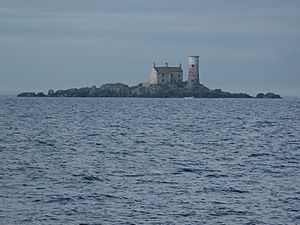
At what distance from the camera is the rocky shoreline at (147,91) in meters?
158

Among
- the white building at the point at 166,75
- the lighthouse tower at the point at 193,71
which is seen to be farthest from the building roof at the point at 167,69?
Answer: the lighthouse tower at the point at 193,71

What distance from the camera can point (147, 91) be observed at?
163375 mm

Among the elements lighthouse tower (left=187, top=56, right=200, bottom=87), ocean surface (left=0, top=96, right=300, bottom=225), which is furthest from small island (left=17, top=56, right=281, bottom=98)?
ocean surface (left=0, top=96, right=300, bottom=225)

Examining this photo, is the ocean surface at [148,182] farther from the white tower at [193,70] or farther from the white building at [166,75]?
the white building at [166,75]

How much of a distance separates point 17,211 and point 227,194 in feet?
22.8

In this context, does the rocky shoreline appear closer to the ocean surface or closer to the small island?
the small island

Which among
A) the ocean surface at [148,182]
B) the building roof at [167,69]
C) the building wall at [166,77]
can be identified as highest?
the building roof at [167,69]

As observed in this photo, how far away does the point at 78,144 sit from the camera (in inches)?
1572

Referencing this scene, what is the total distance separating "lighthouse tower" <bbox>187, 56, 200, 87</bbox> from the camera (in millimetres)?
147875

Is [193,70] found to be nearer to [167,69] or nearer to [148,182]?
[167,69]

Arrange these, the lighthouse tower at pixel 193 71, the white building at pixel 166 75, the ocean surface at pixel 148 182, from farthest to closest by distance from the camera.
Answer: the white building at pixel 166 75 → the lighthouse tower at pixel 193 71 → the ocean surface at pixel 148 182

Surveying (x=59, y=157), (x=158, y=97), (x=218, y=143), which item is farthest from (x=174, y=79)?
(x=59, y=157)

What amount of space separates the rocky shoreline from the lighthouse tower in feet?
9.22

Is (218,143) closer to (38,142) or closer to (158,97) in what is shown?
(38,142)
